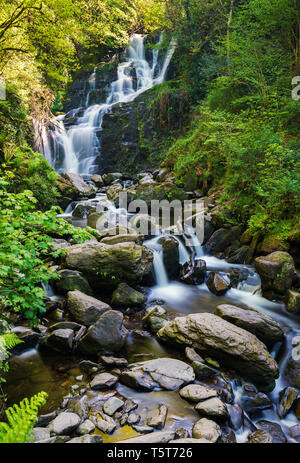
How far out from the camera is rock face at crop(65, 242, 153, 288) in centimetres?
551

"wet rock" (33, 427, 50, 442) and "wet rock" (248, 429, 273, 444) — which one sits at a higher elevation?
"wet rock" (33, 427, 50, 442)

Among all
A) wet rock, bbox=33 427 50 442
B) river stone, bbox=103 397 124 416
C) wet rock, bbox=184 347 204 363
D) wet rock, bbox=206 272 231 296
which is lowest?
river stone, bbox=103 397 124 416

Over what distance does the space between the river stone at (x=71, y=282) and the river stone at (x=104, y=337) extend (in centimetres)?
149

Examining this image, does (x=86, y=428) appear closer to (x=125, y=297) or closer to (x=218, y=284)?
(x=125, y=297)

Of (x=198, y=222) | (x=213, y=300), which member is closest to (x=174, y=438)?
(x=213, y=300)

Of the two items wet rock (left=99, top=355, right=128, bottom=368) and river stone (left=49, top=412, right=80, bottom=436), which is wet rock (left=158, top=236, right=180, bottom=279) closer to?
wet rock (left=99, top=355, right=128, bottom=368)

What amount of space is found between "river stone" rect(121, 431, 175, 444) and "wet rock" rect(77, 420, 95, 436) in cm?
44

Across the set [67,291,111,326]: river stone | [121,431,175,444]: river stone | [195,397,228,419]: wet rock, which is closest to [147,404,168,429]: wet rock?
[121,431,175,444]: river stone

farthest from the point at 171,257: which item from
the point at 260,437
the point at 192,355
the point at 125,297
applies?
the point at 260,437

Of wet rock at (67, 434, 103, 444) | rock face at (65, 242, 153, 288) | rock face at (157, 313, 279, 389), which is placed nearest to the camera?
wet rock at (67, 434, 103, 444)

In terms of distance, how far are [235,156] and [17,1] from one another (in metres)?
9.29

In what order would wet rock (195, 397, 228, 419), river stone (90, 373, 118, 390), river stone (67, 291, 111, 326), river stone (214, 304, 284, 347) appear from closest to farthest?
wet rock (195, 397, 228, 419), river stone (90, 373, 118, 390), river stone (214, 304, 284, 347), river stone (67, 291, 111, 326)

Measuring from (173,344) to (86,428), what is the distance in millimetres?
1909

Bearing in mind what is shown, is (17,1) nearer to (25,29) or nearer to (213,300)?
(25,29)
